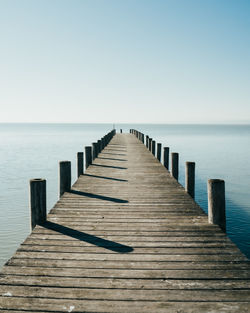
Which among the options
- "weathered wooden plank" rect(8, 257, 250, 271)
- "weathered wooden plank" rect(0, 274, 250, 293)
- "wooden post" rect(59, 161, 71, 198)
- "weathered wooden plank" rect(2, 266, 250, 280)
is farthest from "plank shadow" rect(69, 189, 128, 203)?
"weathered wooden plank" rect(0, 274, 250, 293)

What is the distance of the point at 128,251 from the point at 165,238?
79cm

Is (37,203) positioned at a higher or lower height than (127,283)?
higher

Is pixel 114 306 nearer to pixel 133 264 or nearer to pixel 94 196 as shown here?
pixel 133 264

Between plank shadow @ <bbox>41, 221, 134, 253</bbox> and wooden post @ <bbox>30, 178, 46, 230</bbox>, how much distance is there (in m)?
0.16

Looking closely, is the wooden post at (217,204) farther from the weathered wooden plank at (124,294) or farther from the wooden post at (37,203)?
the wooden post at (37,203)

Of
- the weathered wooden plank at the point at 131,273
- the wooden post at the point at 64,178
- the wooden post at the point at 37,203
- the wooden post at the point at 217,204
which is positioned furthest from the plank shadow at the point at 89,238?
the wooden post at the point at 64,178

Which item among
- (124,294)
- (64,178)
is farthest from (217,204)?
(64,178)

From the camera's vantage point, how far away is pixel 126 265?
376cm

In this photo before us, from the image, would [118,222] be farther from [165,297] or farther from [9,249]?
[9,249]

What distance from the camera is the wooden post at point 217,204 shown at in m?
5.29

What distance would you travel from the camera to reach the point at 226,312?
2.85m

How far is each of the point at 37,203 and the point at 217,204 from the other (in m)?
3.40

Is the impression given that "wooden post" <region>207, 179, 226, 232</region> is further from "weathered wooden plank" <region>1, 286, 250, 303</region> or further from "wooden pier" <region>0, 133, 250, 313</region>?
"weathered wooden plank" <region>1, 286, 250, 303</region>

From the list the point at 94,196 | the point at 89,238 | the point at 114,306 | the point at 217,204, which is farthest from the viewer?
the point at 94,196
